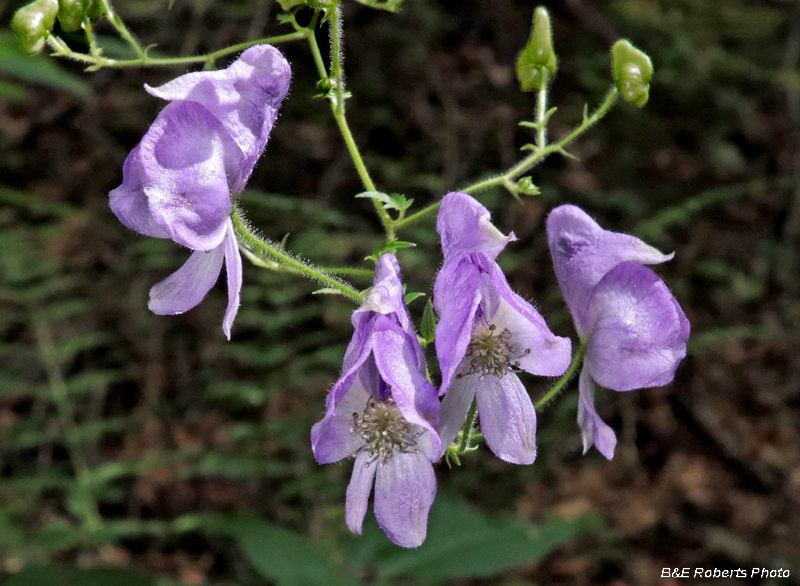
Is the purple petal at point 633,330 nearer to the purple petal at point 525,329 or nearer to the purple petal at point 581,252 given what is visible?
the purple petal at point 581,252

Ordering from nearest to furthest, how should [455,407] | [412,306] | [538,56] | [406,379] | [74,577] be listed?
1. [406,379]
2. [455,407]
3. [538,56]
4. [74,577]
5. [412,306]

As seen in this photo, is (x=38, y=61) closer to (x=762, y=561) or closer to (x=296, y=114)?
(x=296, y=114)

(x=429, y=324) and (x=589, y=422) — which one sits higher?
(x=429, y=324)

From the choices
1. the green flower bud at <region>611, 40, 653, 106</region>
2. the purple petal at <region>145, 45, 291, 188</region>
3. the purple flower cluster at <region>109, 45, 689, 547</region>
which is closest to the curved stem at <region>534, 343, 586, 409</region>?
the purple flower cluster at <region>109, 45, 689, 547</region>

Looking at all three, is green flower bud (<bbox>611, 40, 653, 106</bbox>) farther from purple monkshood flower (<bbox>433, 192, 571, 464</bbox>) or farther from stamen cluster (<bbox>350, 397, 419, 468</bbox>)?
Result: stamen cluster (<bbox>350, 397, 419, 468</bbox>)

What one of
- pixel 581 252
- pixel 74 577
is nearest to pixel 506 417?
pixel 581 252

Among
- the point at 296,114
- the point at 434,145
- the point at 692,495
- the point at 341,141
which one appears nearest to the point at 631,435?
the point at 692,495

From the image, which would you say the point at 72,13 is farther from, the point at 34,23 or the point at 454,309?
the point at 454,309
